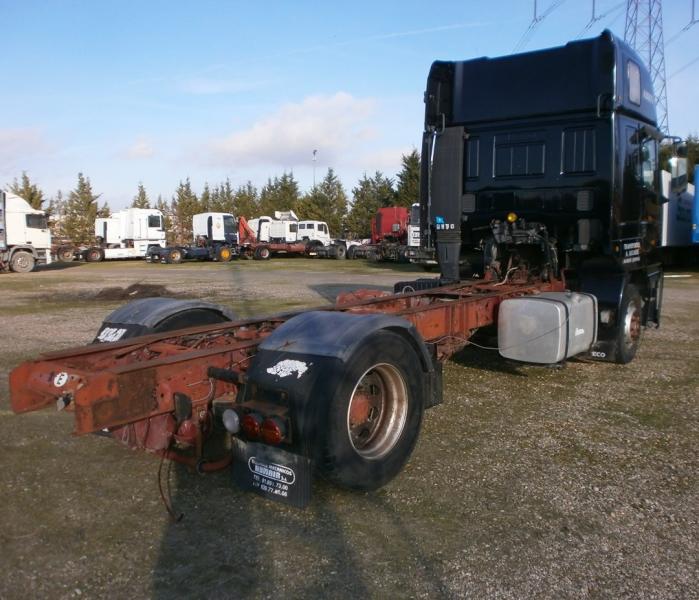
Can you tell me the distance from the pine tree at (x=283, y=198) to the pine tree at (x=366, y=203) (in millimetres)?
6396

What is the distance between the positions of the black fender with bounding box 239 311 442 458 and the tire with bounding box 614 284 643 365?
13.2ft

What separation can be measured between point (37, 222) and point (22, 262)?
2.14 metres

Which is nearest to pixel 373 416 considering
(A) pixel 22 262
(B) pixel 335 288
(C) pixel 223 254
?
(B) pixel 335 288

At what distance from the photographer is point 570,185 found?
6.73 metres

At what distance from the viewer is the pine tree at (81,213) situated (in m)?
46.7

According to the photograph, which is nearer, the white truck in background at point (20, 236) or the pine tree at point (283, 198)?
the white truck in background at point (20, 236)

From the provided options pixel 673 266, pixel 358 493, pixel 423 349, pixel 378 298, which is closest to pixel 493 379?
pixel 378 298

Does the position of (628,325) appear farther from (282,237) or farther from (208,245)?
(282,237)

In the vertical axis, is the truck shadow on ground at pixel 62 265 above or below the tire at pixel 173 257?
below

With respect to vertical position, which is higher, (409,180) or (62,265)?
(409,180)

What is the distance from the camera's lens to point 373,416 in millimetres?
3828

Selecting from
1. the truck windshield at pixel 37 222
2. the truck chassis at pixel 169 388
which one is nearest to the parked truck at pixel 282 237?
the truck windshield at pixel 37 222

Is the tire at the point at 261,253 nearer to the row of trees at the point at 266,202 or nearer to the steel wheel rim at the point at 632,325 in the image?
the row of trees at the point at 266,202

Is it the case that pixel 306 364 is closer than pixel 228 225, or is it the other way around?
pixel 306 364
